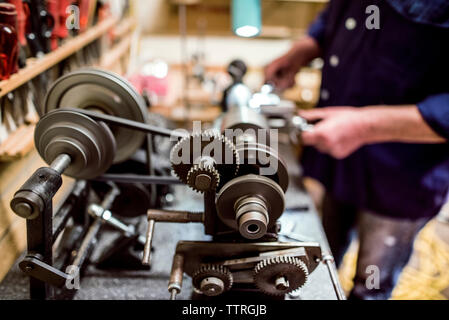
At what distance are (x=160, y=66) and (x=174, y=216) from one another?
1470 millimetres

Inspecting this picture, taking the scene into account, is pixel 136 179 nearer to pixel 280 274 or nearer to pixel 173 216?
pixel 173 216

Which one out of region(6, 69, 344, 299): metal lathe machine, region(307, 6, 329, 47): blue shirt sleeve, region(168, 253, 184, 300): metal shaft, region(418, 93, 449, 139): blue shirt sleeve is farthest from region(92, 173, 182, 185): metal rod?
region(307, 6, 329, 47): blue shirt sleeve

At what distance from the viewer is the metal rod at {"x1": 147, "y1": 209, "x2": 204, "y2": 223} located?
2.47 feet

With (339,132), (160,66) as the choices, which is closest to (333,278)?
(339,132)

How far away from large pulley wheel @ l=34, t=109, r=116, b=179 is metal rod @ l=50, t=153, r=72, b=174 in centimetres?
2

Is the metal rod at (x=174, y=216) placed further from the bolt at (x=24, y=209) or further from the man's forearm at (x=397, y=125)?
the man's forearm at (x=397, y=125)

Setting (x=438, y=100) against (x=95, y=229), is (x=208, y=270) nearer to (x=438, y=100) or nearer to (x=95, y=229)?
(x=95, y=229)

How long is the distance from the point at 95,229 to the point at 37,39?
20.8 inches

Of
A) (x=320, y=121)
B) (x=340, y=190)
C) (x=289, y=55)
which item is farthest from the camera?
(x=289, y=55)

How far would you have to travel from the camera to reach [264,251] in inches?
29.0

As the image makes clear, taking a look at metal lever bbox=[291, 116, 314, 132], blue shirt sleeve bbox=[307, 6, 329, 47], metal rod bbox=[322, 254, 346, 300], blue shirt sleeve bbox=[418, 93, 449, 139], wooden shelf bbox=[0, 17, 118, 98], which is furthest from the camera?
blue shirt sleeve bbox=[307, 6, 329, 47]

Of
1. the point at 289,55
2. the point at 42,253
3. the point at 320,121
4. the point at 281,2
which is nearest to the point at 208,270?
the point at 42,253

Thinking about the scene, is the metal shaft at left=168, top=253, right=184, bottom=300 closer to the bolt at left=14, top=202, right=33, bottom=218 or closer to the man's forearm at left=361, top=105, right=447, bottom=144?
the bolt at left=14, top=202, right=33, bottom=218

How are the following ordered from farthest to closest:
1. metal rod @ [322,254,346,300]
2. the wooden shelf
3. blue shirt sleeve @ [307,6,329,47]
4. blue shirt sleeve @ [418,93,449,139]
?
blue shirt sleeve @ [307,6,329,47] → blue shirt sleeve @ [418,93,449,139] → the wooden shelf → metal rod @ [322,254,346,300]
